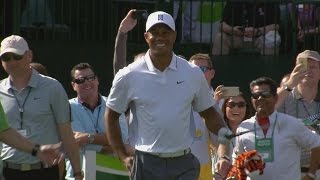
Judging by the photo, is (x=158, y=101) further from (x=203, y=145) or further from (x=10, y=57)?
(x=203, y=145)

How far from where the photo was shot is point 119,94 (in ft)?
24.8

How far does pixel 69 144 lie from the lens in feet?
27.6

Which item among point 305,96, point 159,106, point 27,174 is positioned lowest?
point 27,174

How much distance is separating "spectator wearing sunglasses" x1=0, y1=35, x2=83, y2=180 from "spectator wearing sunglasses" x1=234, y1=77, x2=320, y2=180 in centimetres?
143

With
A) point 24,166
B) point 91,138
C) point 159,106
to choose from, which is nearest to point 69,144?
point 24,166

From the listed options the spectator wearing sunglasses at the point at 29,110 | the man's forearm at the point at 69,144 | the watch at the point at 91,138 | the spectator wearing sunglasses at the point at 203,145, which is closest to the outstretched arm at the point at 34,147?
the spectator wearing sunglasses at the point at 29,110

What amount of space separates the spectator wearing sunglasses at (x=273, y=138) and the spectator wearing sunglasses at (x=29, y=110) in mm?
1427

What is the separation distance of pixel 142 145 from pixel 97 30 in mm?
6247

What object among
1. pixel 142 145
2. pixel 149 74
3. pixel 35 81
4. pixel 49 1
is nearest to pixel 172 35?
pixel 149 74

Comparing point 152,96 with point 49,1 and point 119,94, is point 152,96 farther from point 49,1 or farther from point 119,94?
point 49,1

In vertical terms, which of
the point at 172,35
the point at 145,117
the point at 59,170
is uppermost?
the point at 172,35

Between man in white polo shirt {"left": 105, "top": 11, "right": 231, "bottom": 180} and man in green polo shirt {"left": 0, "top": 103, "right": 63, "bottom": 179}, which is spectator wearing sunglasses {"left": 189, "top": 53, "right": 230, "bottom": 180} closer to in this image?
man in white polo shirt {"left": 105, "top": 11, "right": 231, "bottom": 180}

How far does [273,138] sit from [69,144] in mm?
1640

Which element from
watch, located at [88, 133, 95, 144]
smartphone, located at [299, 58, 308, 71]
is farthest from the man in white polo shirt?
smartphone, located at [299, 58, 308, 71]
